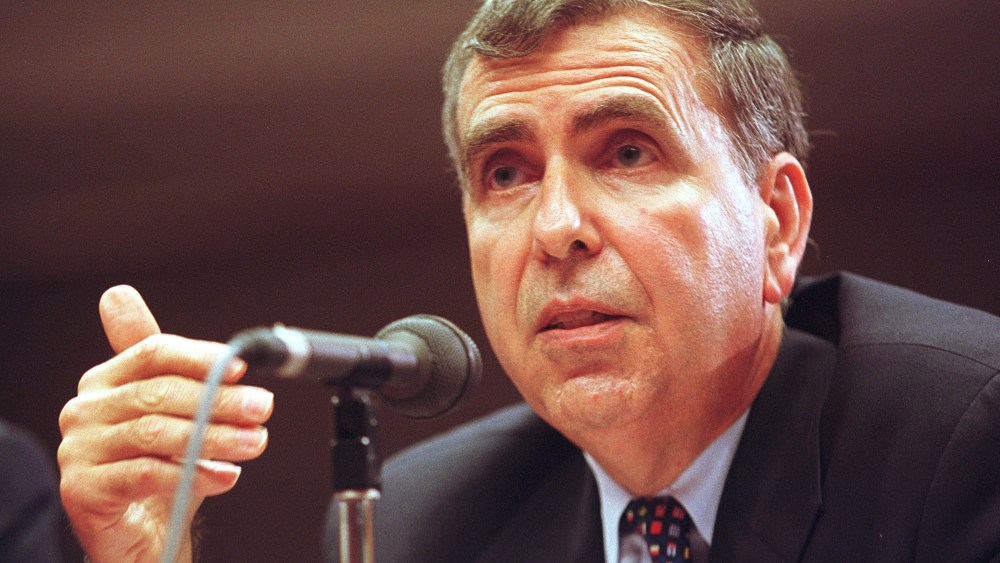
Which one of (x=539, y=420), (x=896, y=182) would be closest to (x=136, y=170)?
(x=539, y=420)

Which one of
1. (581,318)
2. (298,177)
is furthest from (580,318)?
(298,177)

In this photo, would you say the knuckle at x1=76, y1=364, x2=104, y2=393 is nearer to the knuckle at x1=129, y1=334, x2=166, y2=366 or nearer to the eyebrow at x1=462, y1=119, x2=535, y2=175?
the knuckle at x1=129, y1=334, x2=166, y2=366

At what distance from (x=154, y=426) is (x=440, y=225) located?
1771mm

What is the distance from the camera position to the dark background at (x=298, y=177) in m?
2.73

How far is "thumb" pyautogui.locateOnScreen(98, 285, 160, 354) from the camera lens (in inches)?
66.6

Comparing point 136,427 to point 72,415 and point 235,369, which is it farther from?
point 235,369

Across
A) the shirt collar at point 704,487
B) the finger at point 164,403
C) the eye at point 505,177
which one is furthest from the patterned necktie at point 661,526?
the finger at point 164,403

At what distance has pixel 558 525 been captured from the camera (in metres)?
2.20

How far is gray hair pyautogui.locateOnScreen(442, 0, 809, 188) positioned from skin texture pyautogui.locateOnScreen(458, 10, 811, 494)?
0.09ft

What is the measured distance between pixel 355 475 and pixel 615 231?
0.74m

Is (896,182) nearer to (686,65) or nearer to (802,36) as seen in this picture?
(802,36)

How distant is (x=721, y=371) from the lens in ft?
6.27

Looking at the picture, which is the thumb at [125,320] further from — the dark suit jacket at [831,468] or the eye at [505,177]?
the dark suit jacket at [831,468]

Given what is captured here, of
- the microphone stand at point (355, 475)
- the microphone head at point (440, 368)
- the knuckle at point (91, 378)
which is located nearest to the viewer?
the microphone stand at point (355, 475)
